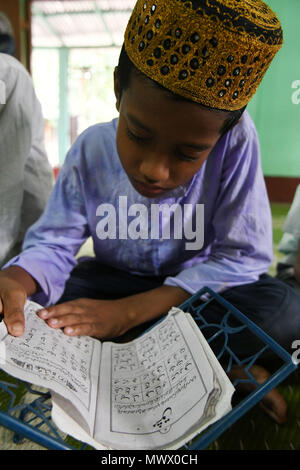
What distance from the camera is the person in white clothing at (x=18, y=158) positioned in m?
0.71

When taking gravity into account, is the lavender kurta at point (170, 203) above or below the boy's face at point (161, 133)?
below

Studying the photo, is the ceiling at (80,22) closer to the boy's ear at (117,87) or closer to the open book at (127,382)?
the boy's ear at (117,87)

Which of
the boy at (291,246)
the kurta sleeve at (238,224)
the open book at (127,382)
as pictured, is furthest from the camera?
the boy at (291,246)

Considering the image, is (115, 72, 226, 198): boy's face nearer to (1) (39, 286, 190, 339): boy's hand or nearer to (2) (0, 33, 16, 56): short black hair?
(1) (39, 286, 190, 339): boy's hand

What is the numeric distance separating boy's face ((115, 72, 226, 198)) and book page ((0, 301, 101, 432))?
0.25 m

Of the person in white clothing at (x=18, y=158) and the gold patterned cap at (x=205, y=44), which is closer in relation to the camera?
the gold patterned cap at (x=205, y=44)

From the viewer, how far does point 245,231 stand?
67cm

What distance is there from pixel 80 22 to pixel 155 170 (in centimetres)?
79

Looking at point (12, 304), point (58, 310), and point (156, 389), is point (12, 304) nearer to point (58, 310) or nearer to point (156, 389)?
point (58, 310)

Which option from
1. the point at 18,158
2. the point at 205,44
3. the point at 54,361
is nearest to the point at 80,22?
the point at 18,158

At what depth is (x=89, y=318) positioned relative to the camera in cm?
57

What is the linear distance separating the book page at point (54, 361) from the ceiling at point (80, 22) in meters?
0.63

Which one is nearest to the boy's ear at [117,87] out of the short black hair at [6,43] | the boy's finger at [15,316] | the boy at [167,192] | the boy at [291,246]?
the boy at [167,192]

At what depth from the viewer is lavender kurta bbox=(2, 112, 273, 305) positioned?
663 millimetres
